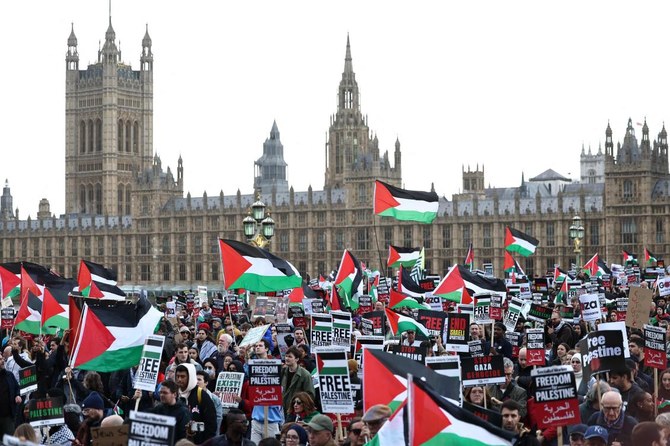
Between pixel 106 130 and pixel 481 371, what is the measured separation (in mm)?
102933

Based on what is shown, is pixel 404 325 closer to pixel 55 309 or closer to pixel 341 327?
pixel 341 327

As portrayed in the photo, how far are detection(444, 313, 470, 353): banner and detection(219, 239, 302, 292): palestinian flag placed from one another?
5.22m

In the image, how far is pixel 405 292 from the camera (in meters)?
25.8

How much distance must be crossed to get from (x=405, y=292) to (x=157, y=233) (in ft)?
218

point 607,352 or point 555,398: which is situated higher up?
point 607,352

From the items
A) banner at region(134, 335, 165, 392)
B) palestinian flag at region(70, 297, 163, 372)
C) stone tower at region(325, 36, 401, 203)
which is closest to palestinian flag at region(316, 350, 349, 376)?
banner at region(134, 335, 165, 392)

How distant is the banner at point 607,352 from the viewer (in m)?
11.5

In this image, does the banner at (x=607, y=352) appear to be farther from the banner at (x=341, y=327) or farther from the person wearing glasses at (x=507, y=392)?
the banner at (x=341, y=327)

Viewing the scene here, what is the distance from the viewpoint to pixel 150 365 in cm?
1227

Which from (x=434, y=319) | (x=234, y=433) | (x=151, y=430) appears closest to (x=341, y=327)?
(x=434, y=319)

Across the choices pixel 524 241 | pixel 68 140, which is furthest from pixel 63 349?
pixel 68 140

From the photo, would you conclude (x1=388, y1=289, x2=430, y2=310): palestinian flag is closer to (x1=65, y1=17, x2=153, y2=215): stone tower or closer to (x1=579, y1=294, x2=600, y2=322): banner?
(x1=579, y1=294, x2=600, y2=322): banner

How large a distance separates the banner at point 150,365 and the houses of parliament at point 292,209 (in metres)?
46.4

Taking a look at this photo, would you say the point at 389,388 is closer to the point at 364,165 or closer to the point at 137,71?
the point at 364,165
